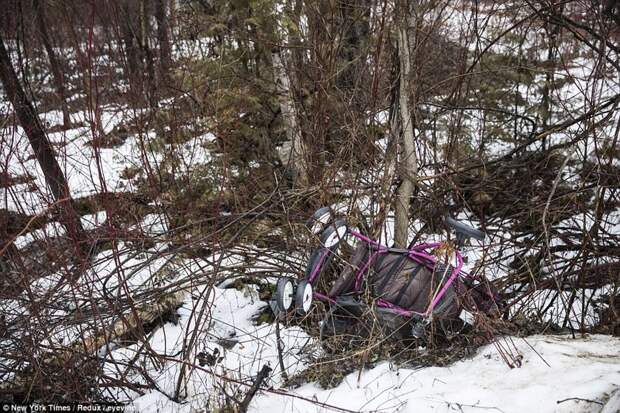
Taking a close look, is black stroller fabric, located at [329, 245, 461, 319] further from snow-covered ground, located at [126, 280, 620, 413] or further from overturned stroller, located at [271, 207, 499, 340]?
snow-covered ground, located at [126, 280, 620, 413]

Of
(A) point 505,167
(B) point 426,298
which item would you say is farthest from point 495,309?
(A) point 505,167

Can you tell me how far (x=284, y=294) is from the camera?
Answer: 280 centimetres

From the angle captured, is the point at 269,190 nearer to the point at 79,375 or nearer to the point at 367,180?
the point at 367,180

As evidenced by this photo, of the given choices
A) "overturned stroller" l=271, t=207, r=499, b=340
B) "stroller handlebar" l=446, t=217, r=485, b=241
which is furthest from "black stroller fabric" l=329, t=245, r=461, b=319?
"stroller handlebar" l=446, t=217, r=485, b=241

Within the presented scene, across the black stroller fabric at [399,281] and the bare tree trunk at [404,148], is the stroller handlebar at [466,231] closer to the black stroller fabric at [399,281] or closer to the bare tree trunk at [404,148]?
the black stroller fabric at [399,281]

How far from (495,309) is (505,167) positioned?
174 centimetres

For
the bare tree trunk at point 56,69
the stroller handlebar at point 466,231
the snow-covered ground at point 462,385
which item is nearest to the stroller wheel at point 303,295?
the snow-covered ground at point 462,385

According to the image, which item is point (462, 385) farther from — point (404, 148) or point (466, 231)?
point (404, 148)

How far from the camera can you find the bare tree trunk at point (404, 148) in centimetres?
358

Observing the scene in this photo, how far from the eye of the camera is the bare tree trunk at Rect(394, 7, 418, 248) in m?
3.58

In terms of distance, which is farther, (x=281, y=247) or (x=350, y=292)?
(x=281, y=247)

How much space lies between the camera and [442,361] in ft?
9.55

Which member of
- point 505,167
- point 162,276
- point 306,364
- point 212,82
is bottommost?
point 306,364

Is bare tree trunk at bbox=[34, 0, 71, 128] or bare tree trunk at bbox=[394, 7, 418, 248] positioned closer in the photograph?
bare tree trunk at bbox=[394, 7, 418, 248]
